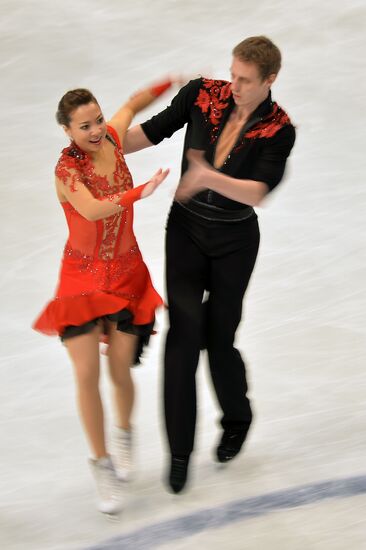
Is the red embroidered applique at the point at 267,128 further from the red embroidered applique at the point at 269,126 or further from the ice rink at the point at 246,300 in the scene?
the ice rink at the point at 246,300

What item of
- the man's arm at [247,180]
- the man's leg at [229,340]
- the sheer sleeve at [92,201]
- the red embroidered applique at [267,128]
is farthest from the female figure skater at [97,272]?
the red embroidered applique at [267,128]

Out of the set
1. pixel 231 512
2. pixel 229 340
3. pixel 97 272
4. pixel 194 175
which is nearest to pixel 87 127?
pixel 194 175

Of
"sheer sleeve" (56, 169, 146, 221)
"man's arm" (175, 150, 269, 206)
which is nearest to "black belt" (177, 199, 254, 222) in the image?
"man's arm" (175, 150, 269, 206)

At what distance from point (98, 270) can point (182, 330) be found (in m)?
0.34

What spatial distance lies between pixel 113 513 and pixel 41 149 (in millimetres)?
2907

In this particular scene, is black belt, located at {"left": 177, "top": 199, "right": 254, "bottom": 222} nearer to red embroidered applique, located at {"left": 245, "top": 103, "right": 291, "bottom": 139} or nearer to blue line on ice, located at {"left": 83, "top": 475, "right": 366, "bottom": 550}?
red embroidered applique, located at {"left": 245, "top": 103, "right": 291, "bottom": 139}

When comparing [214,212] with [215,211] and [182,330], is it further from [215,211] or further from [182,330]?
[182,330]

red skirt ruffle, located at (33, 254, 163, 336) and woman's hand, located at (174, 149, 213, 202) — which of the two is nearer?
woman's hand, located at (174, 149, 213, 202)

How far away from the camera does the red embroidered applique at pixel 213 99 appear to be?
12.5 feet

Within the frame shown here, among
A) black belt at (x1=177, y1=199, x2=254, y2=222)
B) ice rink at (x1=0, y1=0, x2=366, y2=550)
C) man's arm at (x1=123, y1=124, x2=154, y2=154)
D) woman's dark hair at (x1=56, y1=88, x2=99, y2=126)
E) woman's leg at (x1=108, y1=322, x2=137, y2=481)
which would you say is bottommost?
ice rink at (x1=0, y1=0, x2=366, y2=550)

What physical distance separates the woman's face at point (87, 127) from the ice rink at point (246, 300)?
0.73m

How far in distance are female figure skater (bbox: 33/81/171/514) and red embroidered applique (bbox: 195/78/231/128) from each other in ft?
0.67

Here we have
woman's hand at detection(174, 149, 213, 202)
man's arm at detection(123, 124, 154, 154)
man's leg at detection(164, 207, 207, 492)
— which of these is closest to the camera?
woman's hand at detection(174, 149, 213, 202)

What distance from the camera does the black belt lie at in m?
3.85
